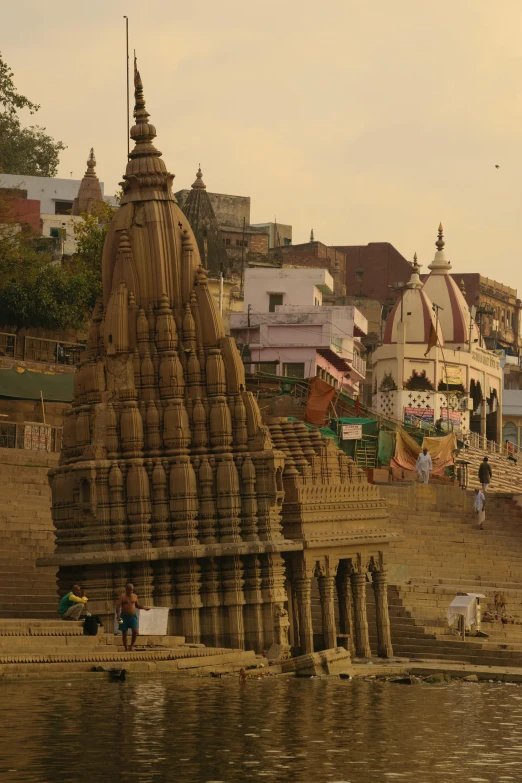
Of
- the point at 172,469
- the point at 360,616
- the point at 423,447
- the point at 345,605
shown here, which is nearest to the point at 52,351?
the point at 423,447

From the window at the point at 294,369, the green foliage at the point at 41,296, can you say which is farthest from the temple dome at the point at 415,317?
the green foliage at the point at 41,296

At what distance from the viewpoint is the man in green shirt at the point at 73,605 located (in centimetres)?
2558

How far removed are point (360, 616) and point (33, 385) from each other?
12.6 m

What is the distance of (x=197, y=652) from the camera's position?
25188 millimetres

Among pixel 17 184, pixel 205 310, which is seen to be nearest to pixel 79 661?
pixel 205 310

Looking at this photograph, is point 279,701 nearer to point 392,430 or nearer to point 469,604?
point 469,604

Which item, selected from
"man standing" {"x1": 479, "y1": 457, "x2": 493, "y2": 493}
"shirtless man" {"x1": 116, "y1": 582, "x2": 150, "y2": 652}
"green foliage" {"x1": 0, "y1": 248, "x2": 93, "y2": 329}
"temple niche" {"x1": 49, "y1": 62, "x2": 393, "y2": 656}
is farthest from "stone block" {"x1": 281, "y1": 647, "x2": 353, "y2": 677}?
"green foliage" {"x1": 0, "y1": 248, "x2": 93, "y2": 329}

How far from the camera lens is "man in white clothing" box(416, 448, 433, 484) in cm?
4588

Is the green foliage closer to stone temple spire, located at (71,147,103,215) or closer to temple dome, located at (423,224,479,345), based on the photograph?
temple dome, located at (423,224,479,345)

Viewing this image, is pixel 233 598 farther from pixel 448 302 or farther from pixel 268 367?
pixel 448 302

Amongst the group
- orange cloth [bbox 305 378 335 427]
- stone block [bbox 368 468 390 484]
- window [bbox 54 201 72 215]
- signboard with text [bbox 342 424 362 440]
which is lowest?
stone block [bbox 368 468 390 484]

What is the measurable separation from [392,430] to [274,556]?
21.6 metres

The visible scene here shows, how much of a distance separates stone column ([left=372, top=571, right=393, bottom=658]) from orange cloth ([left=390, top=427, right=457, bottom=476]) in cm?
1700

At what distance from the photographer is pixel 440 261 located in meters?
66.9
